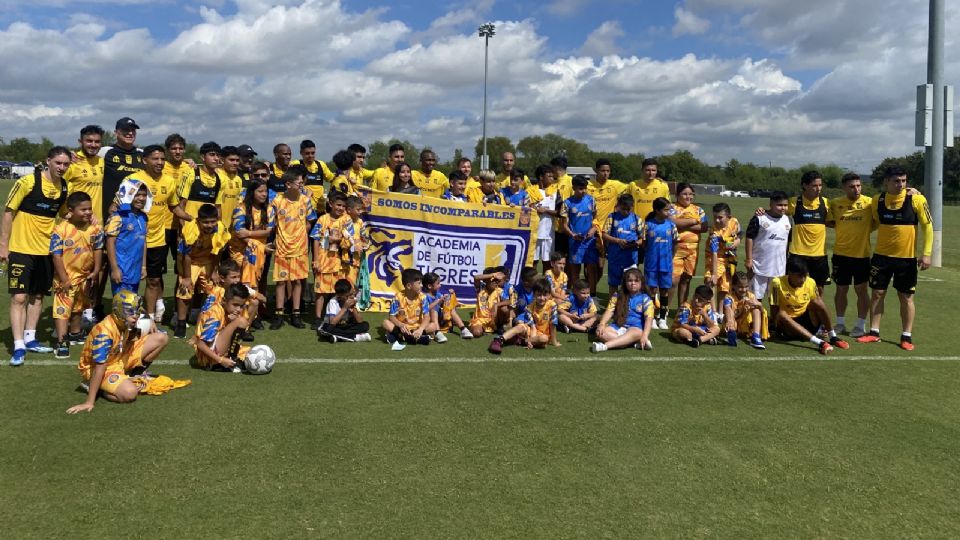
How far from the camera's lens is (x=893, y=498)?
11.9ft

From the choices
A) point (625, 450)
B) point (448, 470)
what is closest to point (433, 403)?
point (448, 470)

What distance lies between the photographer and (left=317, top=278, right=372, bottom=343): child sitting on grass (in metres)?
7.08

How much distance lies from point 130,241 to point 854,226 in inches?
322

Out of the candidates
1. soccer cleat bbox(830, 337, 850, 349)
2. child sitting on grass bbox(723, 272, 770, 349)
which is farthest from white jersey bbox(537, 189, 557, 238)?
soccer cleat bbox(830, 337, 850, 349)

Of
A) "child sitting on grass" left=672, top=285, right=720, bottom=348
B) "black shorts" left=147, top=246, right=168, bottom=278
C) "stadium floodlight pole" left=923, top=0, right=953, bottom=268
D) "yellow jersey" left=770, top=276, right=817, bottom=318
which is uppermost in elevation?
"stadium floodlight pole" left=923, top=0, right=953, bottom=268

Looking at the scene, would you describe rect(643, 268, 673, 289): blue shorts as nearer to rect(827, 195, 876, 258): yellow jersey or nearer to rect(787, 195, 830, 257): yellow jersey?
rect(787, 195, 830, 257): yellow jersey

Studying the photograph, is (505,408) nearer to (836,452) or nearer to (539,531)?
(539,531)

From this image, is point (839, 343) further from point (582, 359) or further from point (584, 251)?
point (584, 251)

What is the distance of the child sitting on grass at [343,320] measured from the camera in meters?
7.08

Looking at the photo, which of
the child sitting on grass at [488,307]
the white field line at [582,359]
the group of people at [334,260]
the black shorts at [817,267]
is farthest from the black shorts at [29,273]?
the black shorts at [817,267]

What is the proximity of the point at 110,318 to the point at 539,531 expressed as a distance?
148 inches

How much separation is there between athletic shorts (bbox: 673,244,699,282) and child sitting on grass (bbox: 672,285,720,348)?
3.23 feet

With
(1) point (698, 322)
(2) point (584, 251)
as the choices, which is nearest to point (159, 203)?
(2) point (584, 251)

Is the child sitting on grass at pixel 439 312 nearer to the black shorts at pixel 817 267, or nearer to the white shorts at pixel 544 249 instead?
the white shorts at pixel 544 249
